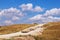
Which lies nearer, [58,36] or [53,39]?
[53,39]

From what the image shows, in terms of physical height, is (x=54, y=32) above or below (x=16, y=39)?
above

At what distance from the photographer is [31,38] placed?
139 feet

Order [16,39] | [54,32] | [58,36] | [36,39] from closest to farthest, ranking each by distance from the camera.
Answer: [16,39] < [36,39] < [58,36] < [54,32]

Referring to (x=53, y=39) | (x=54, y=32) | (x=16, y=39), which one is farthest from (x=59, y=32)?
(x=16, y=39)

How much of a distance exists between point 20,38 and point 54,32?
43.7 ft

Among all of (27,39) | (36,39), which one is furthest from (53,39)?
(27,39)

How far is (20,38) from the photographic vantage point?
4072cm

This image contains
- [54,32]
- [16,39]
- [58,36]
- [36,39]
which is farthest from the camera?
[54,32]

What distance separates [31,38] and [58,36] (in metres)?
8.56

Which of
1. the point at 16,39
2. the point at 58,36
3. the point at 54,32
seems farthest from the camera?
the point at 54,32

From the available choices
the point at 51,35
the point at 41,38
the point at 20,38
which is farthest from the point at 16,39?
the point at 51,35

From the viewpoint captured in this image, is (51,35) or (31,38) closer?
(31,38)

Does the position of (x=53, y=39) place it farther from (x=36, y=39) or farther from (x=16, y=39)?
(x=16, y=39)

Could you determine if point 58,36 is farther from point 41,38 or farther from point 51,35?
point 41,38
